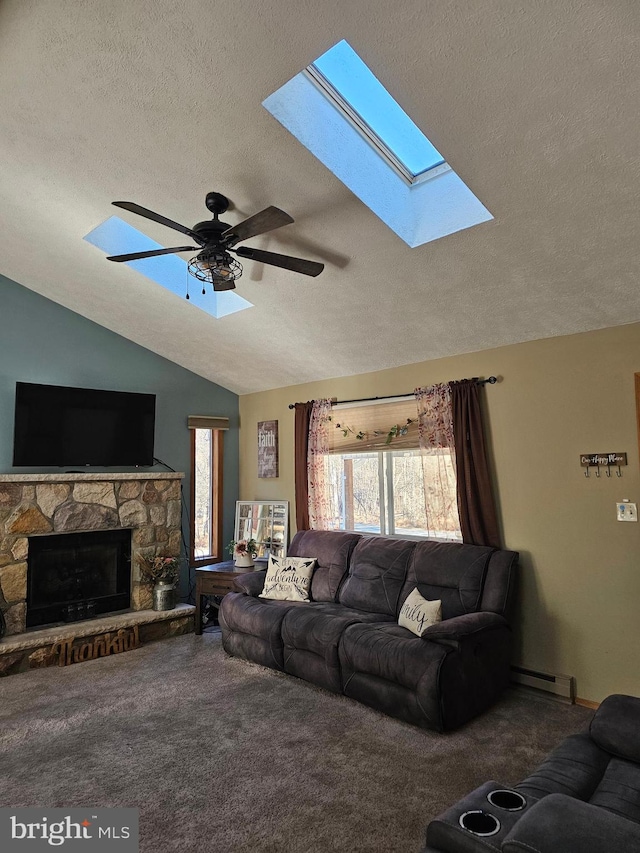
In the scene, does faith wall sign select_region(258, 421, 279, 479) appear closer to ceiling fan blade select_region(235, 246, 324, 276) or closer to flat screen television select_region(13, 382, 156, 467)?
flat screen television select_region(13, 382, 156, 467)

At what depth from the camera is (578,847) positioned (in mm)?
1283

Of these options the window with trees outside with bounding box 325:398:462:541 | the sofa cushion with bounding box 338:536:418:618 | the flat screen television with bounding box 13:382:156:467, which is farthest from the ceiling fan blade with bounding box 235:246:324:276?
the flat screen television with bounding box 13:382:156:467

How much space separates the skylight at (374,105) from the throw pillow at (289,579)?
10.3 feet

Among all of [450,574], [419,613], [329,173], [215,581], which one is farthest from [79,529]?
[329,173]

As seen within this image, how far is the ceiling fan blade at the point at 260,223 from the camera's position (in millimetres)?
2396

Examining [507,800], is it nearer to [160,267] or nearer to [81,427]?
[160,267]

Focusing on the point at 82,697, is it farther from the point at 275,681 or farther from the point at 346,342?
the point at 346,342

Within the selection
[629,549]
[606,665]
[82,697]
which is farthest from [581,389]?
[82,697]

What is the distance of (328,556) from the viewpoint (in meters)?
4.58

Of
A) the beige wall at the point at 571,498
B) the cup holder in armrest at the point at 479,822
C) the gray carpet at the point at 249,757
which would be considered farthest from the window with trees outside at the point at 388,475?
the cup holder in armrest at the point at 479,822

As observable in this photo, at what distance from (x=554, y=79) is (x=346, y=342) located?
261 centimetres

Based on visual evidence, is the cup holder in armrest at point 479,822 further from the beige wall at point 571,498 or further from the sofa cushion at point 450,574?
the beige wall at point 571,498

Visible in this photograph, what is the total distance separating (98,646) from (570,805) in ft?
13.2
